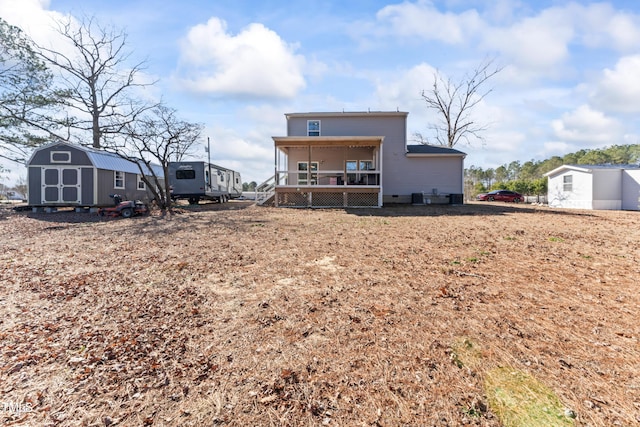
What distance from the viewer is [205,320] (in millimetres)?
3449

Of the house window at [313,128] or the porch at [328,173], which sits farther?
the house window at [313,128]

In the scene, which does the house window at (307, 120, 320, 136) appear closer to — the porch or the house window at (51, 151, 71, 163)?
the porch

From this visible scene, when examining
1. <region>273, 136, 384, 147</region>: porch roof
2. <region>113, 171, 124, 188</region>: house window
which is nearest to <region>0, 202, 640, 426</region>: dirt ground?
<region>273, 136, 384, 147</region>: porch roof

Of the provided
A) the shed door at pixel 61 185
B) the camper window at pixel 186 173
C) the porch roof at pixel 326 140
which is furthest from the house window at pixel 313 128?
the shed door at pixel 61 185

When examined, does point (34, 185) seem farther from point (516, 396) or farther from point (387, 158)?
point (516, 396)

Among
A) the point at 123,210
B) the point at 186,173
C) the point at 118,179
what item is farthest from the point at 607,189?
the point at 118,179

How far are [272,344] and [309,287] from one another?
150 centimetres

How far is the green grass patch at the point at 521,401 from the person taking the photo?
6.41 ft

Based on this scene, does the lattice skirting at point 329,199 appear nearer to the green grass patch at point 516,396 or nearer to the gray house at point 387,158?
the gray house at point 387,158

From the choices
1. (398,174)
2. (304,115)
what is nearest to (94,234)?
(304,115)

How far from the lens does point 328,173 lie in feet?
53.6

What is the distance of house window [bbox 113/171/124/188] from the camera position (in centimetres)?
1722

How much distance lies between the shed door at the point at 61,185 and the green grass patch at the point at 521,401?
1936 cm

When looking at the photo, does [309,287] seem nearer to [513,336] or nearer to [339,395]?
[339,395]
